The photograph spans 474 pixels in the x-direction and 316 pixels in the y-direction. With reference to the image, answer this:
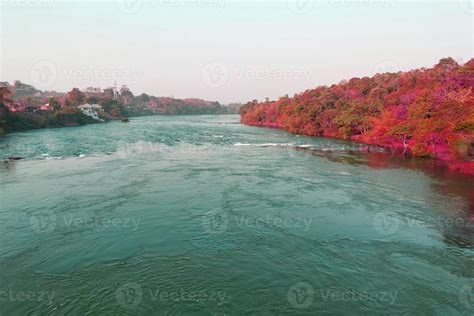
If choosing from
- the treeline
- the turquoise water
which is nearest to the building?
the treeline

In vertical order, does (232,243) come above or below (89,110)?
below

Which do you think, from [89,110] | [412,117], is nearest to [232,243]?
[412,117]

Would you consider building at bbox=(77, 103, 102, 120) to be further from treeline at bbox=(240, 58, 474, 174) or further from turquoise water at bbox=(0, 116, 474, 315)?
turquoise water at bbox=(0, 116, 474, 315)

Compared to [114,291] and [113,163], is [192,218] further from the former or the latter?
[113,163]

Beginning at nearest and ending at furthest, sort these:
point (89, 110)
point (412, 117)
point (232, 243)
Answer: point (232, 243) → point (412, 117) → point (89, 110)

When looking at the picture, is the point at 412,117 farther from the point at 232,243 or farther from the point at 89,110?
the point at 89,110

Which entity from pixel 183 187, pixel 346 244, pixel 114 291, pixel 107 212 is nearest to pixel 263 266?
pixel 346 244
